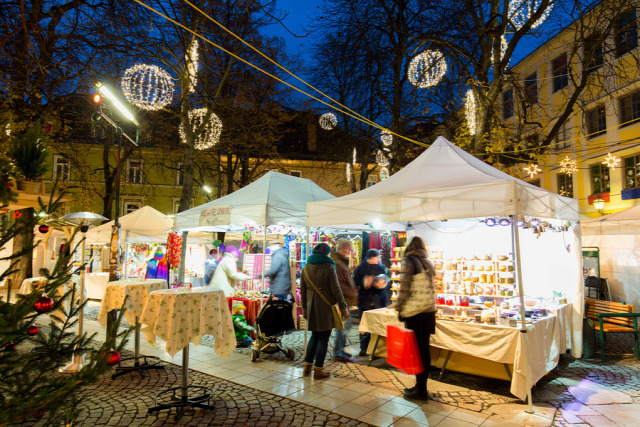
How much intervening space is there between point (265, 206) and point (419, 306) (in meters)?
3.69

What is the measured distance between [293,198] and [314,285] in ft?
10.1

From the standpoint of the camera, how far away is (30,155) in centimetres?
275

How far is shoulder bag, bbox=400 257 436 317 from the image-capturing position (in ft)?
15.0

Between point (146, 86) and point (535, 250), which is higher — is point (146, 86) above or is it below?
above

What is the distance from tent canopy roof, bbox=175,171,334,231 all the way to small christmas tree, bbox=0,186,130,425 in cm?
541

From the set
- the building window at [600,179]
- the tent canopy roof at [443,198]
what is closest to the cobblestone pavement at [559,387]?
the tent canopy roof at [443,198]

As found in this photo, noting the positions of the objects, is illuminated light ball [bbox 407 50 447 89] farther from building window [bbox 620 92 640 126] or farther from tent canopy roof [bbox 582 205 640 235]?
building window [bbox 620 92 640 126]

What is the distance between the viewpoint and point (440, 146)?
6316mm

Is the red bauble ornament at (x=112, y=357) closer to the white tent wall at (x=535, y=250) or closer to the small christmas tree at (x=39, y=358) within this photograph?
the small christmas tree at (x=39, y=358)

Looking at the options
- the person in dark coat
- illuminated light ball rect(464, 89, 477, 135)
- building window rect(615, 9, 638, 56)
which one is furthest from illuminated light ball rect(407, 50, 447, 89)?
the person in dark coat

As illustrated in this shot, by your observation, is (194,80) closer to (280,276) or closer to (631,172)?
(280,276)

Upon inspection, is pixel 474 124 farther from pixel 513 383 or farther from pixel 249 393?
pixel 249 393

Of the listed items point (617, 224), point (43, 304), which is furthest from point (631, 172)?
point (43, 304)

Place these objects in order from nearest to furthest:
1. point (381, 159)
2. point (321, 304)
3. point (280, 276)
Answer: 1. point (321, 304)
2. point (280, 276)
3. point (381, 159)
